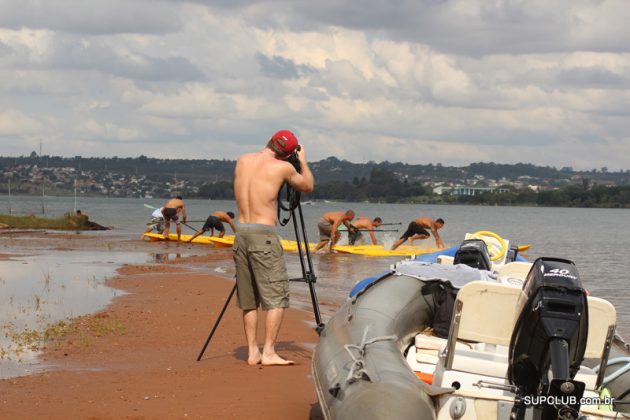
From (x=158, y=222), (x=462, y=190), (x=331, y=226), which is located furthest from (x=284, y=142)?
(x=462, y=190)

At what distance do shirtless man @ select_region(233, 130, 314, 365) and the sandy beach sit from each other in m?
0.53

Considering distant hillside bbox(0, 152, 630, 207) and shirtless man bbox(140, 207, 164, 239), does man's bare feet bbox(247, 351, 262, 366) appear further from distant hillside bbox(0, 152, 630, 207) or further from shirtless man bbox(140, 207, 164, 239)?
distant hillside bbox(0, 152, 630, 207)

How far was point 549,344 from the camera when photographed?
5.37m

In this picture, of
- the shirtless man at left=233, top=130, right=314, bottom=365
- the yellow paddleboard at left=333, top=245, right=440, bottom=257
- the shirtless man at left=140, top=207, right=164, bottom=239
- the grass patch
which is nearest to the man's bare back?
the shirtless man at left=233, top=130, right=314, bottom=365

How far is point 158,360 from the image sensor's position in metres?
8.72

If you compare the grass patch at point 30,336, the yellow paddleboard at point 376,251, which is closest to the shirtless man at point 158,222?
the yellow paddleboard at point 376,251

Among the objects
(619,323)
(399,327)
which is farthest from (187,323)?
(619,323)

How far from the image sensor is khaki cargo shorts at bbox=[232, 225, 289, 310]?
26.7 ft

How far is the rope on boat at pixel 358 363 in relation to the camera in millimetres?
5431

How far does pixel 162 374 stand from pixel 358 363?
2.88 meters

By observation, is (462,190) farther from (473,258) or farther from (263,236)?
(263,236)

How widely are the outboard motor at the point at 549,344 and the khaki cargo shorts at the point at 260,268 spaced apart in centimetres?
293

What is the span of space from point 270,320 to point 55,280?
868 centimetres

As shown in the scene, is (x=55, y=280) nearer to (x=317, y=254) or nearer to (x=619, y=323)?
(x=619, y=323)
